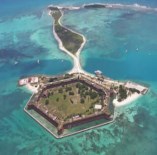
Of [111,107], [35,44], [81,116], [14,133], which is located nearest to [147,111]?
[111,107]

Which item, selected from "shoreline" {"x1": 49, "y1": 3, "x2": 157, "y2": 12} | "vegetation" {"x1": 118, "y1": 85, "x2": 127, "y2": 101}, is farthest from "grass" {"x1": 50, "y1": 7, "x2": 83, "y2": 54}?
"vegetation" {"x1": 118, "y1": 85, "x2": 127, "y2": 101}

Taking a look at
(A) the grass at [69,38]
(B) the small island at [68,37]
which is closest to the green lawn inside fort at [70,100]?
(B) the small island at [68,37]

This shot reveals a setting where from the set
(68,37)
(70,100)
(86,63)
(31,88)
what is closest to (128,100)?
(70,100)

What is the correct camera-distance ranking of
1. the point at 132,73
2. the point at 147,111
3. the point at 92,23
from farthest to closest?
the point at 92,23, the point at 132,73, the point at 147,111

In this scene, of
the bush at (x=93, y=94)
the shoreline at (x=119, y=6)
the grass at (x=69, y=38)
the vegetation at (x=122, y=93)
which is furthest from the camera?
the shoreline at (x=119, y=6)

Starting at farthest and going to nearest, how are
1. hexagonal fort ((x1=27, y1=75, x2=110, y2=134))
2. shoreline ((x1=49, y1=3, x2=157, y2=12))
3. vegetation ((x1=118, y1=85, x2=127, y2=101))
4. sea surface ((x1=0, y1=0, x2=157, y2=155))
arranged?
shoreline ((x1=49, y1=3, x2=157, y2=12))
vegetation ((x1=118, y1=85, x2=127, y2=101))
hexagonal fort ((x1=27, y1=75, x2=110, y2=134))
sea surface ((x1=0, y1=0, x2=157, y2=155))

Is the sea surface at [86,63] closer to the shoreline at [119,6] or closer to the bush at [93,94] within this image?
the shoreline at [119,6]

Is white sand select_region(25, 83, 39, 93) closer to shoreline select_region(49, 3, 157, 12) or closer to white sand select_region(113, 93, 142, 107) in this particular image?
white sand select_region(113, 93, 142, 107)

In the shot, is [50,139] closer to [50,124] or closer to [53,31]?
[50,124]
